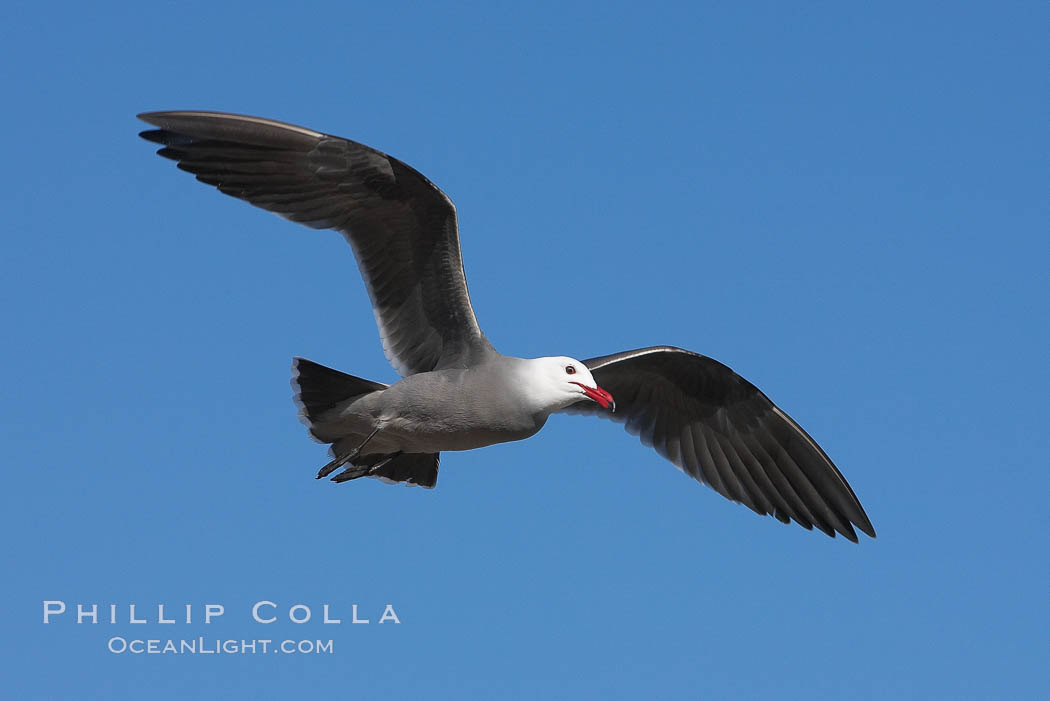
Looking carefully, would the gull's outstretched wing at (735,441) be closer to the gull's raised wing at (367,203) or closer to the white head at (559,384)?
the white head at (559,384)

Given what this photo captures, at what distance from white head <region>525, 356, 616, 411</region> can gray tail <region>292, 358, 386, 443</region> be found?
3.84ft

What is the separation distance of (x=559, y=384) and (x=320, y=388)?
177cm

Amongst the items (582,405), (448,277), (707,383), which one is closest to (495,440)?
(448,277)

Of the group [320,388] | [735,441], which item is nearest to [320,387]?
[320,388]

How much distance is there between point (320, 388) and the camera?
31.4 feet

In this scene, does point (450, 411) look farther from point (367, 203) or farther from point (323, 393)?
point (367, 203)

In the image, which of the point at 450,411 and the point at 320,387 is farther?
the point at 320,387

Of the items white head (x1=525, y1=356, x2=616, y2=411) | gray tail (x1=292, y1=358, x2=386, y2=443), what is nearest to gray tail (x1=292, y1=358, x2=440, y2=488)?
gray tail (x1=292, y1=358, x2=386, y2=443)

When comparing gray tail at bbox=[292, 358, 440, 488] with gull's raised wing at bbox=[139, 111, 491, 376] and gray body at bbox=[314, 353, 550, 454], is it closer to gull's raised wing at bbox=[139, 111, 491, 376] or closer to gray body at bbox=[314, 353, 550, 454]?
gray body at bbox=[314, 353, 550, 454]

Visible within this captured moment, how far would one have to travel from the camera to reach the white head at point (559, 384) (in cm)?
928

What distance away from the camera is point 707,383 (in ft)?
37.6

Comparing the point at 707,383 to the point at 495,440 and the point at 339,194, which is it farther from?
the point at 339,194

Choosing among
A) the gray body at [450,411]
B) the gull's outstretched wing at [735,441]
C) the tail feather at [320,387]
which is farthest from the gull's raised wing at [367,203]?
the gull's outstretched wing at [735,441]

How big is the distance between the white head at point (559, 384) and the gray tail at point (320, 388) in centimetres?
117
